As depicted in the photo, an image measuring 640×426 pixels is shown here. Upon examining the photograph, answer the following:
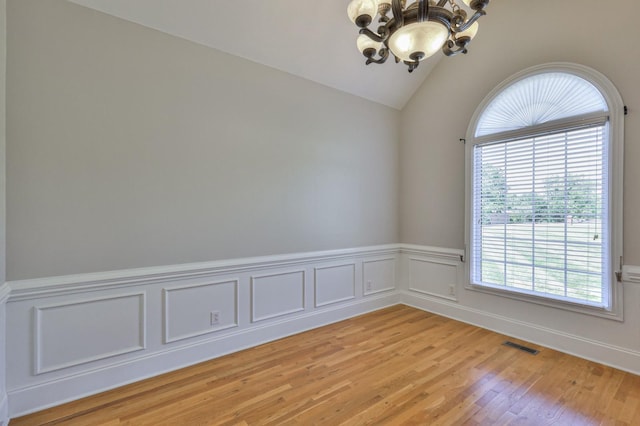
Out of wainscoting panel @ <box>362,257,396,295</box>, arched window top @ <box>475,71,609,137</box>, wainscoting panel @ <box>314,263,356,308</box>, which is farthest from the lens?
wainscoting panel @ <box>362,257,396,295</box>

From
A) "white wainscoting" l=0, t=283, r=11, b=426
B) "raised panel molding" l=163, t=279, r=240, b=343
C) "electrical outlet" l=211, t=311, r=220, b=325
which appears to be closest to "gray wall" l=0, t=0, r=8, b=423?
"white wainscoting" l=0, t=283, r=11, b=426

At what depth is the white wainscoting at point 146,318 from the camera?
2.06 m

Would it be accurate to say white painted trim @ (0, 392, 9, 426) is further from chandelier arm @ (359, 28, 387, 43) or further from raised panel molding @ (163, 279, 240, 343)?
chandelier arm @ (359, 28, 387, 43)

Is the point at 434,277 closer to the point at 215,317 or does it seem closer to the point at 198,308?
the point at 215,317

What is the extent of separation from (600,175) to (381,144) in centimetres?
223

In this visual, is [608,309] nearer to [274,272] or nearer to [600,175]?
[600,175]

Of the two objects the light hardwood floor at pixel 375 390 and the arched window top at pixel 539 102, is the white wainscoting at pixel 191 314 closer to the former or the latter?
the light hardwood floor at pixel 375 390

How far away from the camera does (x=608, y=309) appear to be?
2.64 meters

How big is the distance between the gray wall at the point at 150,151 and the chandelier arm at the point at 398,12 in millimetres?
1737

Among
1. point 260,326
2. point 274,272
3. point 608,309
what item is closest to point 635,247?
point 608,309

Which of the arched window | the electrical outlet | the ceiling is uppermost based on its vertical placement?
the ceiling

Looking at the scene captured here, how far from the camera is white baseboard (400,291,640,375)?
256 cm

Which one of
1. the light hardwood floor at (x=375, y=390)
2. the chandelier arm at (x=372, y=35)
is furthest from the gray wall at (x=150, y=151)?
the chandelier arm at (x=372, y=35)

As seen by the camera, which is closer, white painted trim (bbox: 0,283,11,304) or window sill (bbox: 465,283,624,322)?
white painted trim (bbox: 0,283,11,304)
